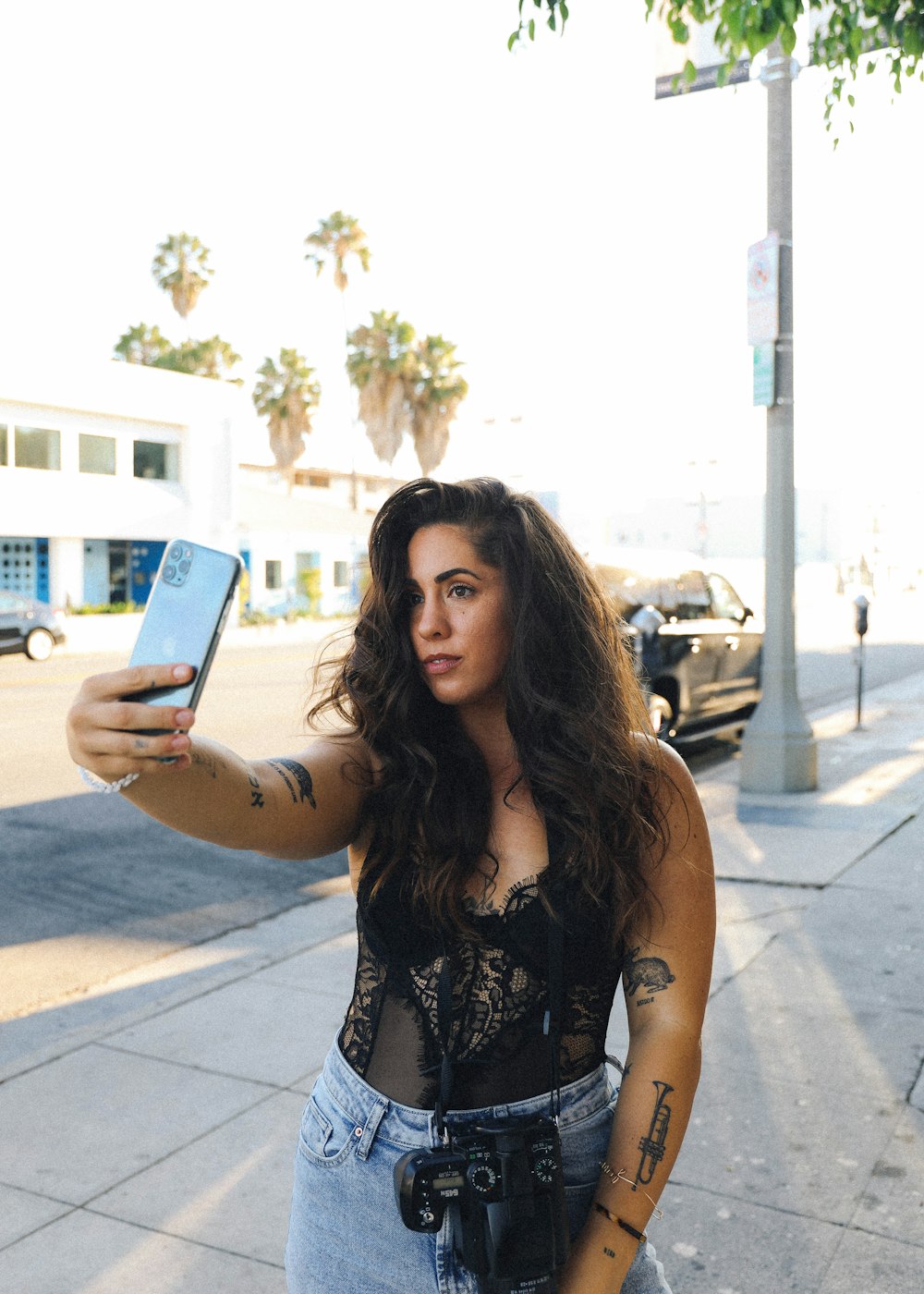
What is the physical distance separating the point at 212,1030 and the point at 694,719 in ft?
22.9

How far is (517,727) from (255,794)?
40 cm

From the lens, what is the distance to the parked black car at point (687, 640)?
Answer: 33.7 ft

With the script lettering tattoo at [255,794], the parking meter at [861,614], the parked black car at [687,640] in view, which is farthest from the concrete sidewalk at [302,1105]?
the parking meter at [861,614]

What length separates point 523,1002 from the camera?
1.66m

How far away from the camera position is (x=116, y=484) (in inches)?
1257

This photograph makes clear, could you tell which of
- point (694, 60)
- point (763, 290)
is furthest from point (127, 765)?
point (694, 60)

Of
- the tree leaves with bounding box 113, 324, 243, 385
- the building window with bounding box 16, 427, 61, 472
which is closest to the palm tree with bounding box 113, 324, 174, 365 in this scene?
the tree leaves with bounding box 113, 324, 243, 385

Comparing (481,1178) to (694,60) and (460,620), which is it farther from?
(694,60)

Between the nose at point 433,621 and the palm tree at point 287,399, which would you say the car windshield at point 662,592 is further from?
the palm tree at point 287,399

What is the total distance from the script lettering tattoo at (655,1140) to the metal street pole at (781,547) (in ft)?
23.8

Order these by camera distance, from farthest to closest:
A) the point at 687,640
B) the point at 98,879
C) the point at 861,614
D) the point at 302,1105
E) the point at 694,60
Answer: the point at 861,614 < the point at 687,640 < the point at 694,60 < the point at 98,879 < the point at 302,1105

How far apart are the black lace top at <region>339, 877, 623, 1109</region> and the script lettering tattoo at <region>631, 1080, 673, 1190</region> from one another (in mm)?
104

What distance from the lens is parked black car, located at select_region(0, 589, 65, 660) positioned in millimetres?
22031

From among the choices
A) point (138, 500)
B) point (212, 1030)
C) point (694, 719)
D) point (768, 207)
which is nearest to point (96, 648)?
point (138, 500)
